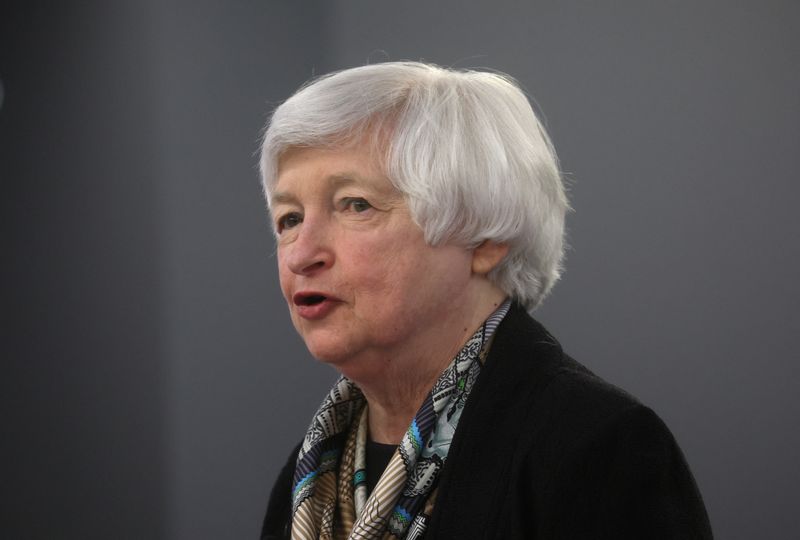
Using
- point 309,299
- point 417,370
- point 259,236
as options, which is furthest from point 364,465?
point 259,236

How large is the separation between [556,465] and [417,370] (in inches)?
12.3

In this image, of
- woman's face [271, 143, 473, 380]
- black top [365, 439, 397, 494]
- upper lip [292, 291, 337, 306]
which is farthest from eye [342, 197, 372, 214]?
black top [365, 439, 397, 494]

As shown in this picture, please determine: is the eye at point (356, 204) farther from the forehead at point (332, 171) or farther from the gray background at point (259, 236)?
the gray background at point (259, 236)

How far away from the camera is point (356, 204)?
4.50ft

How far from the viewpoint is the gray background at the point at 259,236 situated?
232 centimetres

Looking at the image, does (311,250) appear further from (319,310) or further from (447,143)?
(447,143)

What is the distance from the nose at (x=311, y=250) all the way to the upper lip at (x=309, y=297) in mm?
30

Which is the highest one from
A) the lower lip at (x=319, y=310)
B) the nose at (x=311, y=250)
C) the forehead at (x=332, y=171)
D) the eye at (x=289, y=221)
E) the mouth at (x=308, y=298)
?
the forehead at (x=332, y=171)

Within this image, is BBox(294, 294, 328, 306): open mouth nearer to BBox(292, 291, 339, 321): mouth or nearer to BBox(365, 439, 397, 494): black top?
BBox(292, 291, 339, 321): mouth

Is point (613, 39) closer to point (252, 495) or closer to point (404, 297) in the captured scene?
point (404, 297)

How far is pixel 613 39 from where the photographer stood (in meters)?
2.52

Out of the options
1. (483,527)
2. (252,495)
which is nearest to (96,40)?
(252,495)

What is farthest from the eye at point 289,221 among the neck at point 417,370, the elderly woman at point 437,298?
the neck at point 417,370

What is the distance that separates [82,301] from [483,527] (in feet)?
6.09
